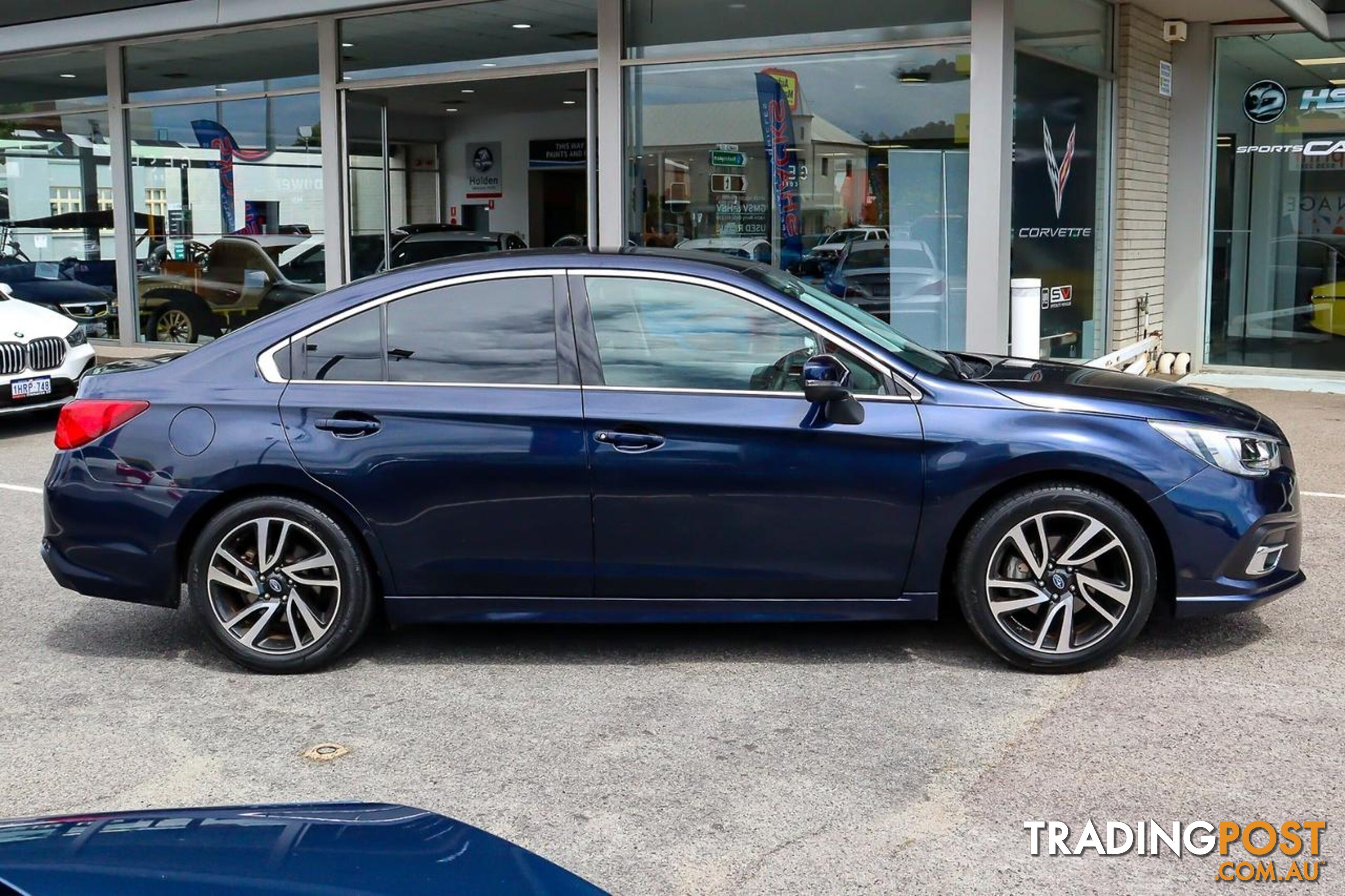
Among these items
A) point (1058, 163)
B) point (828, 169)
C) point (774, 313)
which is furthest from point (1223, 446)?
point (1058, 163)

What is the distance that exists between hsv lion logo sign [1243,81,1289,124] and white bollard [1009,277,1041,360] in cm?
483

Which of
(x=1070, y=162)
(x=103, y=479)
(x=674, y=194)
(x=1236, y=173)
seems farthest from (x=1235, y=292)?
(x=103, y=479)

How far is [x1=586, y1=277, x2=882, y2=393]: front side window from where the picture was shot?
5375 mm

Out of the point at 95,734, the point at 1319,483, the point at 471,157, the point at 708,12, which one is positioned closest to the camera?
the point at 95,734

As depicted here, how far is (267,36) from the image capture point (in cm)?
1533

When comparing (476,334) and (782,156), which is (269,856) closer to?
(476,334)

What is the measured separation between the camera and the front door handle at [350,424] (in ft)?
17.8

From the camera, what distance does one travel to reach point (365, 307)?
220 inches

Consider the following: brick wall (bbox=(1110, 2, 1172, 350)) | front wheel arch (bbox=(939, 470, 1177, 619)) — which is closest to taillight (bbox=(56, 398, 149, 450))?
front wheel arch (bbox=(939, 470, 1177, 619))

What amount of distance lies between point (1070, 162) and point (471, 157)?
13.7 meters

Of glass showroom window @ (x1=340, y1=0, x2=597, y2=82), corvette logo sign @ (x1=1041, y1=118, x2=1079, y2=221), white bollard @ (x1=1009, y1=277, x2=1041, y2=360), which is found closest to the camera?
white bollard @ (x1=1009, y1=277, x2=1041, y2=360)

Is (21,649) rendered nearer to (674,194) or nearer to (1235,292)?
(674,194)

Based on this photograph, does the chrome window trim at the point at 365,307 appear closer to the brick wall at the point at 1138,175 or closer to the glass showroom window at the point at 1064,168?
the glass showroom window at the point at 1064,168

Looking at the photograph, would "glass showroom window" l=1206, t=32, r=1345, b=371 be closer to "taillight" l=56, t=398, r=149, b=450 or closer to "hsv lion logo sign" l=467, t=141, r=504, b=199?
"taillight" l=56, t=398, r=149, b=450
